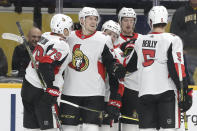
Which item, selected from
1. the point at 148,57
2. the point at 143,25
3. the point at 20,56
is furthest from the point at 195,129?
the point at 20,56

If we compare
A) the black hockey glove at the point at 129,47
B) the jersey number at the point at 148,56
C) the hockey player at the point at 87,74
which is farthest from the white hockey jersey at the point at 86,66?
the jersey number at the point at 148,56

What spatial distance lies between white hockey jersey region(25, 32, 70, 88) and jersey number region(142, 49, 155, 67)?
0.66 m

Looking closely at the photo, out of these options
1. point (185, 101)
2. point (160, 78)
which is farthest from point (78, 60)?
point (185, 101)

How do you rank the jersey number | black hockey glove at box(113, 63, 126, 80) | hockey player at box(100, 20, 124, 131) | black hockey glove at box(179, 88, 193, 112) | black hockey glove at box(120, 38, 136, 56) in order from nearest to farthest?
black hockey glove at box(179, 88, 193, 112)
the jersey number
black hockey glove at box(113, 63, 126, 80)
hockey player at box(100, 20, 124, 131)
black hockey glove at box(120, 38, 136, 56)

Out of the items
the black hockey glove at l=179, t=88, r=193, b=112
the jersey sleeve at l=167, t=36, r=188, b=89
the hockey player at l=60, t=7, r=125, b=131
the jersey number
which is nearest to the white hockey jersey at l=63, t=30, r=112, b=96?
the hockey player at l=60, t=7, r=125, b=131

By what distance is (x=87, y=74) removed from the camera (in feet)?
16.1

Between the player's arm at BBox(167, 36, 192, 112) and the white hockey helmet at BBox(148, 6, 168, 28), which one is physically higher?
the white hockey helmet at BBox(148, 6, 168, 28)

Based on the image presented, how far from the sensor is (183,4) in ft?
20.9

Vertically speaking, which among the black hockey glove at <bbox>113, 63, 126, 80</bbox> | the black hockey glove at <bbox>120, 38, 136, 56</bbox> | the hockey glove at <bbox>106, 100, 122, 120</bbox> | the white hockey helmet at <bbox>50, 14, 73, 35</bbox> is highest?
the white hockey helmet at <bbox>50, 14, 73, 35</bbox>

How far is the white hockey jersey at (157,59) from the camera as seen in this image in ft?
15.1

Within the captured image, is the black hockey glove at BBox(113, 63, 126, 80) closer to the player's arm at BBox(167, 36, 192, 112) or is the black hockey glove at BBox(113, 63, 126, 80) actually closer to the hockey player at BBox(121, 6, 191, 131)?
the hockey player at BBox(121, 6, 191, 131)

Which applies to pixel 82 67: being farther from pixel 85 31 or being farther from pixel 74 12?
pixel 74 12

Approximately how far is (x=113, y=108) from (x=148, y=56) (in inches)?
23.0

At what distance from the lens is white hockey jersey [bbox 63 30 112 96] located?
4.89 m
